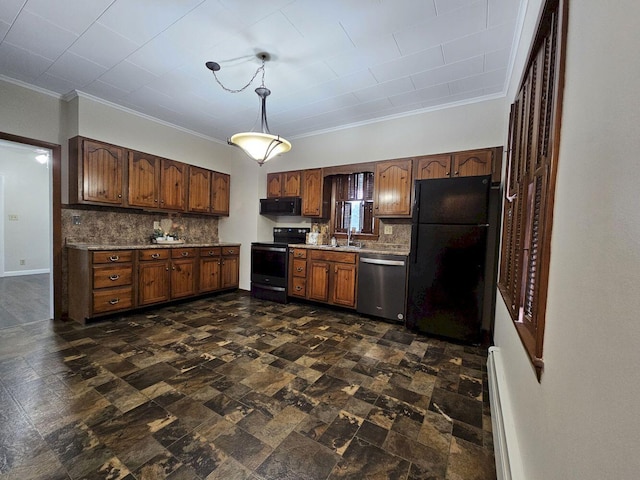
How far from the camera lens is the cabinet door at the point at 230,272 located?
4.69 m

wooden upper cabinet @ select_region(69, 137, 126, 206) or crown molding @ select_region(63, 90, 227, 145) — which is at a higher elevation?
crown molding @ select_region(63, 90, 227, 145)

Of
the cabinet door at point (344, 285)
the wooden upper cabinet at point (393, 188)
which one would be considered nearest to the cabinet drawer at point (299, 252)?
the cabinet door at point (344, 285)

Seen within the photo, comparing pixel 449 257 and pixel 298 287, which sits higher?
pixel 449 257

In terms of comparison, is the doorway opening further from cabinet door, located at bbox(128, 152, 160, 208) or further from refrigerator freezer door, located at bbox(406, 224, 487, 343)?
refrigerator freezer door, located at bbox(406, 224, 487, 343)

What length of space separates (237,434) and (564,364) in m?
1.61

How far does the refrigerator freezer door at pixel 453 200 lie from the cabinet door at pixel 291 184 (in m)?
2.09

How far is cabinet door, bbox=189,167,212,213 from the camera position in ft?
14.5

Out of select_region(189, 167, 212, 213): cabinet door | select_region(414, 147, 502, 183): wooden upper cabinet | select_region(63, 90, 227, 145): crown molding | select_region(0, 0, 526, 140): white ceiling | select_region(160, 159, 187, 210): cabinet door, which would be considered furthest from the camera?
select_region(189, 167, 212, 213): cabinet door

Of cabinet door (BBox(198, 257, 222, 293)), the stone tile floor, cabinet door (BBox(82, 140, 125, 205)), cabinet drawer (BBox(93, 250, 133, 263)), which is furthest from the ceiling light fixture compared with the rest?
cabinet door (BBox(198, 257, 222, 293))

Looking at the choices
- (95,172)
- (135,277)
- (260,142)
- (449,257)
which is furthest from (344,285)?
(95,172)

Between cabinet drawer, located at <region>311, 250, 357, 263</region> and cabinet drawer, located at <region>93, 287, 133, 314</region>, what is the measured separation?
251cm

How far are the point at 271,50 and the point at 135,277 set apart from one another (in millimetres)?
3184

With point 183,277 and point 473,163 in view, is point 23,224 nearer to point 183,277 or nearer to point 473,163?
point 183,277

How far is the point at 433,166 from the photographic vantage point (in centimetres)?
335
